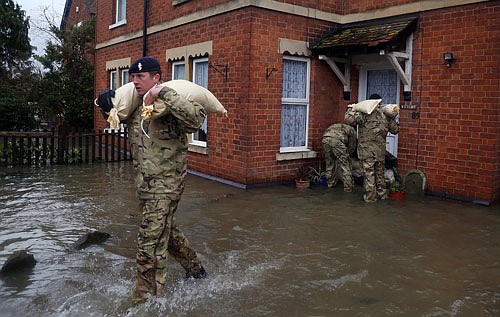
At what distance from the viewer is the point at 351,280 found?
473 centimetres

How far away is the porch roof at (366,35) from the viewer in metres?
8.76

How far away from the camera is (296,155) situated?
32.7 ft

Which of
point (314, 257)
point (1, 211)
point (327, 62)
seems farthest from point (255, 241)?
point (327, 62)

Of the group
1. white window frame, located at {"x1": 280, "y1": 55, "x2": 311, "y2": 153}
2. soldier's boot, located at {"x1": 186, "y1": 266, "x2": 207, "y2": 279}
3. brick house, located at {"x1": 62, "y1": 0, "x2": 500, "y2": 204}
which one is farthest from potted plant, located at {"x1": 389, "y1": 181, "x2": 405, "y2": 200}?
soldier's boot, located at {"x1": 186, "y1": 266, "x2": 207, "y2": 279}

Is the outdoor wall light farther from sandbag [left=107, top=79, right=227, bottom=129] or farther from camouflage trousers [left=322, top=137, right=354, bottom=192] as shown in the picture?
sandbag [left=107, top=79, right=227, bottom=129]

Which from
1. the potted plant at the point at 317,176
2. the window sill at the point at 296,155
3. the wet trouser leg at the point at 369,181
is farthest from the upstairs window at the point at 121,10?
the wet trouser leg at the point at 369,181

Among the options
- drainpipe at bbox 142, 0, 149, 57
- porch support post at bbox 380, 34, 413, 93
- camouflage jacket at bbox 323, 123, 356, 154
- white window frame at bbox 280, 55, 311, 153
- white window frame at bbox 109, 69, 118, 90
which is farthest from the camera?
Result: white window frame at bbox 109, 69, 118, 90

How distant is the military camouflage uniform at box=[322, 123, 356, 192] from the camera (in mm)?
9258

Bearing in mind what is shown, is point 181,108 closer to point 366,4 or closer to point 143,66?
point 143,66

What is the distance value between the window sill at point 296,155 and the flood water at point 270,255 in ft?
2.93

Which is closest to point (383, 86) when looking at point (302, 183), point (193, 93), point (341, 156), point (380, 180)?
point (341, 156)

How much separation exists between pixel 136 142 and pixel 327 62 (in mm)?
6547

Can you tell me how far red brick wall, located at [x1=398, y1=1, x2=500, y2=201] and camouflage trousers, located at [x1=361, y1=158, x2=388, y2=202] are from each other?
39.7 inches

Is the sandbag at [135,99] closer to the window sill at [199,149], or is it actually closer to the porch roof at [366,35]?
the porch roof at [366,35]
